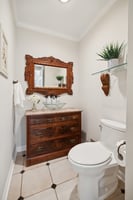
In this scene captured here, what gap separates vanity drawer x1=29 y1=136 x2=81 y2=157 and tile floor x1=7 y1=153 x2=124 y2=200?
0.63 ft

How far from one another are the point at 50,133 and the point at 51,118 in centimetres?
26

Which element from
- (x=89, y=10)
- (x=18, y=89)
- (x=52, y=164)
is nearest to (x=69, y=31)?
(x=89, y=10)

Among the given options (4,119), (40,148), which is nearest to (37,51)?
(4,119)

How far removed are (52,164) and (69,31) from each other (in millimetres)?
2635

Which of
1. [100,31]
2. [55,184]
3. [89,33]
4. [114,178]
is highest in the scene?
[89,33]

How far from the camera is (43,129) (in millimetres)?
1986

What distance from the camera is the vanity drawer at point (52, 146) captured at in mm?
1939

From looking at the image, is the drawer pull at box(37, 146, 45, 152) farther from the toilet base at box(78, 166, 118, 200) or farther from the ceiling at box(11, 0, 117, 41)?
the ceiling at box(11, 0, 117, 41)

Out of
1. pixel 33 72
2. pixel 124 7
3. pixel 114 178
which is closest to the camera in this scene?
pixel 114 178

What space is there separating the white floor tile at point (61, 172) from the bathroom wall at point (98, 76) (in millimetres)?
764

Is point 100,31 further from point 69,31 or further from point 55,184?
point 55,184

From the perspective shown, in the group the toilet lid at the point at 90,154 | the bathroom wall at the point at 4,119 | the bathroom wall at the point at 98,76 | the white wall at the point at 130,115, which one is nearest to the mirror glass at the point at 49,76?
the bathroom wall at the point at 98,76

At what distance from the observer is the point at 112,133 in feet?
5.02

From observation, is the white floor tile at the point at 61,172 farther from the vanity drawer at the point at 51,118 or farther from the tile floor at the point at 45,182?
the vanity drawer at the point at 51,118
